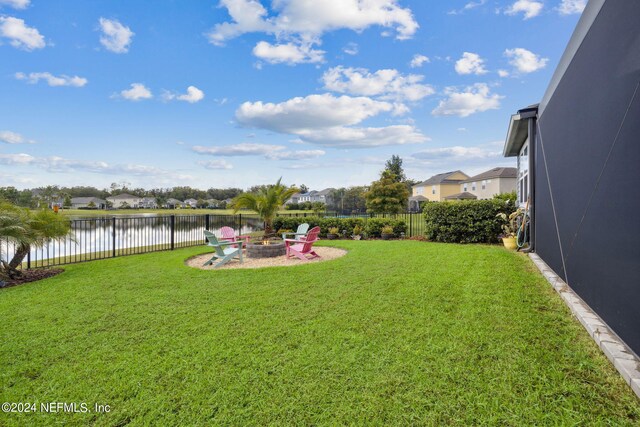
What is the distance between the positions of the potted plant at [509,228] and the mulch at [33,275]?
1118cm

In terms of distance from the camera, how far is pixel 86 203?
64.6m

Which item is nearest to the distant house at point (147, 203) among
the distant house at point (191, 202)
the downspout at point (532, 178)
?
the distant house at point (191, 202)

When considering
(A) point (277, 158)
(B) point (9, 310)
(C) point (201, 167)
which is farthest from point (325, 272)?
(C) point (201, 167)

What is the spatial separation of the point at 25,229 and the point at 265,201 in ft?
24.1

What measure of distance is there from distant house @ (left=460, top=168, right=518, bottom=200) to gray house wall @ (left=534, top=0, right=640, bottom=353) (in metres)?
26.4

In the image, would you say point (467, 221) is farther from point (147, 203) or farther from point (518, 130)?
point (147, 203)

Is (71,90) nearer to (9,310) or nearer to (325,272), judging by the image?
(9,310)

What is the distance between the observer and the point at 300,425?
1899 millimetres

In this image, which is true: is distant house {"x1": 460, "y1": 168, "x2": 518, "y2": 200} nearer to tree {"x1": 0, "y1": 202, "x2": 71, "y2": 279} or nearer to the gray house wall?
the gray house wall

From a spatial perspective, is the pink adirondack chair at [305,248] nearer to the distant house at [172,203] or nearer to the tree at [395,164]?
the tree at [395,164]

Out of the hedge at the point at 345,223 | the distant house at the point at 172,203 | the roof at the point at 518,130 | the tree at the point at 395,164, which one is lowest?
the hedge at the point at 345,223

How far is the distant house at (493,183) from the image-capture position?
2995 cm

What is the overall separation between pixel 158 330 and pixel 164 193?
86.5 meters

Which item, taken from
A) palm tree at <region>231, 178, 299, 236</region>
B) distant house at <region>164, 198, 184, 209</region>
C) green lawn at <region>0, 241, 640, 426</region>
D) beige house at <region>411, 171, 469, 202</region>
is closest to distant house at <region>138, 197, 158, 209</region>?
distant house at <region>164, 198, 184, 209</region>
